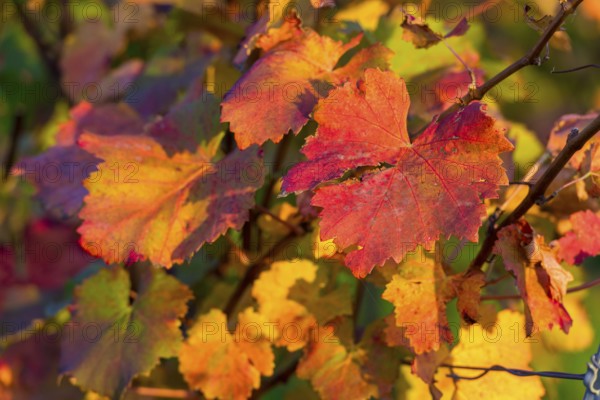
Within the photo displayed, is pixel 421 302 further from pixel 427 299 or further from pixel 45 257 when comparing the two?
pixel 45 257

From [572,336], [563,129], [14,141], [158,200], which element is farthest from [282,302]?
[14,141]

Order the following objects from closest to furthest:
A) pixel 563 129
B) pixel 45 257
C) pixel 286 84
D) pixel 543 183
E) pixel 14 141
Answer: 1. pixel 543 183
2. pixel 286 84
3. pixel 563 129
4. pixel 45 257
5. pixel 14 141

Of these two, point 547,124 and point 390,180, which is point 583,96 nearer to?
point 547,124

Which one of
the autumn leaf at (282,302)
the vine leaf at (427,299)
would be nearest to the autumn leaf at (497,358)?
the vine leaf at (427,299)

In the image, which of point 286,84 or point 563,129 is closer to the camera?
point 286,84

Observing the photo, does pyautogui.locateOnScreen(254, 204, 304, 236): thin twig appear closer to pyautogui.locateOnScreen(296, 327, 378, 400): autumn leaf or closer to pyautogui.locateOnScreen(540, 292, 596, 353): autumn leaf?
pyautogui.locateOnScreen(296, 327, 378, 400): autumn leaf

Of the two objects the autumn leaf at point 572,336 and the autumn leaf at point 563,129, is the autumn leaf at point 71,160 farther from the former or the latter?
the autumn leaf at point 572,336

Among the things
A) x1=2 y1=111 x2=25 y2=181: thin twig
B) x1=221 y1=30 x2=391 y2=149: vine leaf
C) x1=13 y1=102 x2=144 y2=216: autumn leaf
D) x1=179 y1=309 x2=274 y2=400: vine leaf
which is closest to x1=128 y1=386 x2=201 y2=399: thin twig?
x1=179 y1=309 x2=274 y2=400: vine leaf
